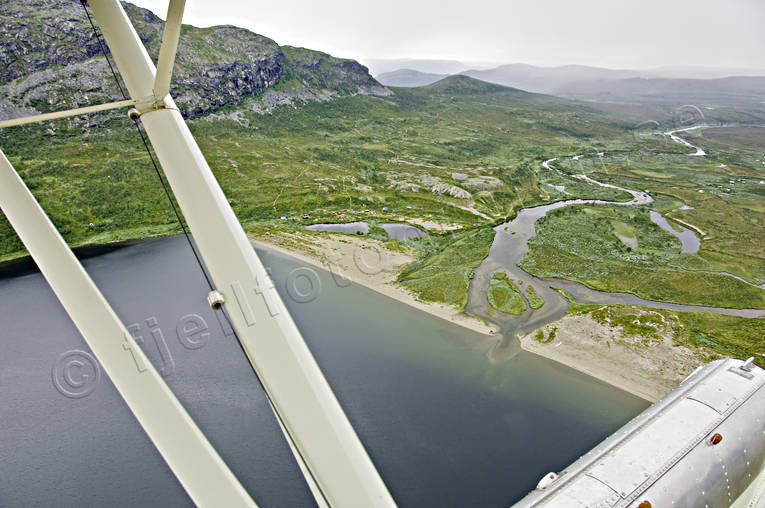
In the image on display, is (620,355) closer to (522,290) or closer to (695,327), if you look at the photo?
(695,327)

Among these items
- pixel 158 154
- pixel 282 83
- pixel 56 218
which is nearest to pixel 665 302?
pixel 158 154

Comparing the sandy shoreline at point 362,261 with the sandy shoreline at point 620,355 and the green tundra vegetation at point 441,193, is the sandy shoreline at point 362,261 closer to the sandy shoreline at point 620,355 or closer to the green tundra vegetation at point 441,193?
the green tundra vegetation at point 441,193

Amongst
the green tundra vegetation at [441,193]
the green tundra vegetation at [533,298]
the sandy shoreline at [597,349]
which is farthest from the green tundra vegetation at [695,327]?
the green tundra vegetation at [533,298]

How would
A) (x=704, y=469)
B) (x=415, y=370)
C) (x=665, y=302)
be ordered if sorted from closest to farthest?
1. (x=704, y=469)
2. (x=415, y=370)
3. (x=665, y=302)

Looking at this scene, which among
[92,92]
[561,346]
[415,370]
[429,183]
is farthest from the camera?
[92,92]

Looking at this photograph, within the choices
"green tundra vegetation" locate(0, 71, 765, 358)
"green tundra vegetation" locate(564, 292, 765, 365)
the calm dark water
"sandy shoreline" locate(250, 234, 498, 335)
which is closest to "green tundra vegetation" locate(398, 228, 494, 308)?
"green tundra vegetation" locate(0, 71, 765, 358)

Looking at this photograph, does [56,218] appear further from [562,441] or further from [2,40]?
[2,40]

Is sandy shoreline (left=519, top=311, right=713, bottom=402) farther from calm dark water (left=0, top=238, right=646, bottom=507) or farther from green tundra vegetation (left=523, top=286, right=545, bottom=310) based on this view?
green tundra vegetation (left=523, top=286, right=545, bottom=310)
